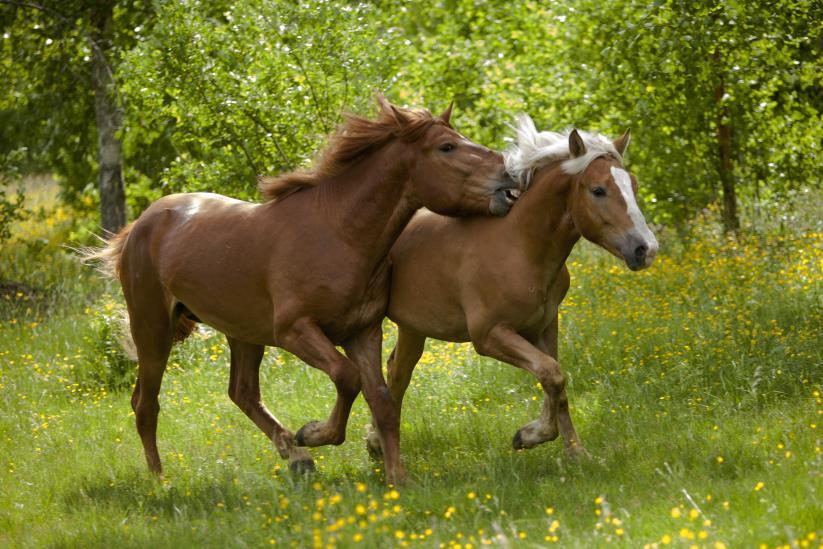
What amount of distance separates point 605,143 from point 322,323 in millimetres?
1973

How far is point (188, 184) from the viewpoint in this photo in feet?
38.8

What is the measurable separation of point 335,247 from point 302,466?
4.57 ft

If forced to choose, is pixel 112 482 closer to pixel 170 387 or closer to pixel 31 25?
pixel 170 387

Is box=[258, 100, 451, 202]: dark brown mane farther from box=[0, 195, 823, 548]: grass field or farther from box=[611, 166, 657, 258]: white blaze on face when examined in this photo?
box=[0, 195, 823, 548]: grass field

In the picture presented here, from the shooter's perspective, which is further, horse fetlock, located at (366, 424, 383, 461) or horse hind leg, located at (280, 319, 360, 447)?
horse fetlock, located at (366, 424, 383, 461)

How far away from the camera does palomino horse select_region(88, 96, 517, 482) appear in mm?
6488

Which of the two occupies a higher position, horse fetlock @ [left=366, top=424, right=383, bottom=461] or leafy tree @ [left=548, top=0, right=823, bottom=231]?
leafy tree @ [left=548, top=0, right=823, bottom=231]

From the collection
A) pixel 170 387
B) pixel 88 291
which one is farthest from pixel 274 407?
pixel 88 291

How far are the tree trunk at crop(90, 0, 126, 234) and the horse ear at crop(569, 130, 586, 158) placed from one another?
947cm

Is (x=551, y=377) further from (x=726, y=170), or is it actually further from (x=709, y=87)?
(x=726, y=170)

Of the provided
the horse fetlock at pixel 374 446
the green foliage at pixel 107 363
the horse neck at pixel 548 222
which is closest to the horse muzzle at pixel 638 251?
the horse neck at pixel 548 222

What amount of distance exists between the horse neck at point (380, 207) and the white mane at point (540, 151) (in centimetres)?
64

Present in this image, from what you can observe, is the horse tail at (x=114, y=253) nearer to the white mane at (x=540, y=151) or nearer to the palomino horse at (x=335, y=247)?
the palomino horse at (x=335, y=247)

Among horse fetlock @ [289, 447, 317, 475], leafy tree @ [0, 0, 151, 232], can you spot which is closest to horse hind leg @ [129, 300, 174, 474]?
horse fetlock @ [289, 447, 317, 475]
